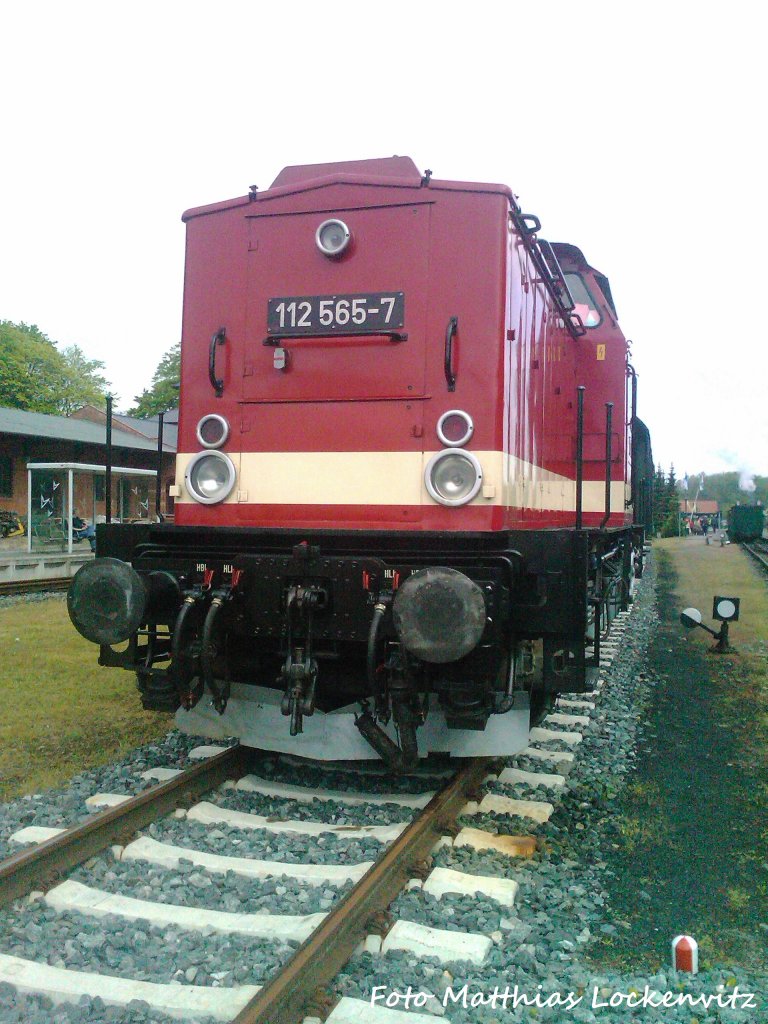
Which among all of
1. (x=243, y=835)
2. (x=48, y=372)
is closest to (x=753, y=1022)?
(x=243, y=835)

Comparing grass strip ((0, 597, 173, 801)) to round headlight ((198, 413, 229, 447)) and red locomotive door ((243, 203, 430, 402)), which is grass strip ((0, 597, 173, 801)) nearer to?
round headlight ((198, 413, 229, 447))

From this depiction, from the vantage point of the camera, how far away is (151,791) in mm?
4254

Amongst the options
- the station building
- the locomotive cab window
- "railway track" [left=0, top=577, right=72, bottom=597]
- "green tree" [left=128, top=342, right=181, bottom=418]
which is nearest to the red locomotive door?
the locomotive cab window

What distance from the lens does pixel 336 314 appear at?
4.70 meters

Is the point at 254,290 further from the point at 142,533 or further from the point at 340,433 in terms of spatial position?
the point at 142,533

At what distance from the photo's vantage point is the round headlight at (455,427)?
4.45m

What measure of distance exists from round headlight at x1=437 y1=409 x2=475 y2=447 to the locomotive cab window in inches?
144

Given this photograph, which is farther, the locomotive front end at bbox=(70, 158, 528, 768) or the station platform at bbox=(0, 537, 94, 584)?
the station platform at bbox=(0, 537, 94, 584)

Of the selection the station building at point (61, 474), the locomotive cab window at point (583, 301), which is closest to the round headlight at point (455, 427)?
the locomotive cab window at point (583, 301)

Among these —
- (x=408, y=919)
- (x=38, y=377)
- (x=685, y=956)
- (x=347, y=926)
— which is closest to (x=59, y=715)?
(x=408, y=919)

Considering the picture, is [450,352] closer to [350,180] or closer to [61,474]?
[350,180]

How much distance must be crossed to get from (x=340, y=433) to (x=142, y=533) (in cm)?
129

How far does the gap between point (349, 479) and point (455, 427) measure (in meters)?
0.64

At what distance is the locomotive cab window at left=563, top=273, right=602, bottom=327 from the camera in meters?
7.75
